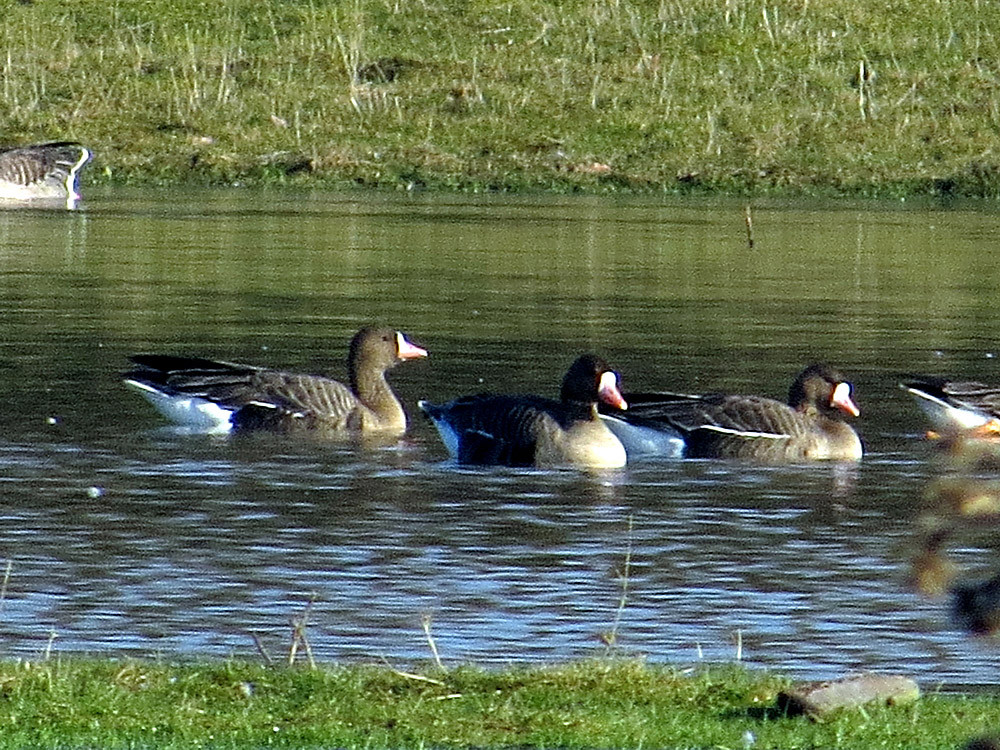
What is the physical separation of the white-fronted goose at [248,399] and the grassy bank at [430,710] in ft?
27.0

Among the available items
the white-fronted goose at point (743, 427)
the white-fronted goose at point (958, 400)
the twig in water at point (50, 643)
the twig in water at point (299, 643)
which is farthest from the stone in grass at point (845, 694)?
the white-fronted goose at point (958, 400)

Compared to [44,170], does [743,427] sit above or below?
below

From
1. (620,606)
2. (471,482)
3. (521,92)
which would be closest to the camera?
(620,606)

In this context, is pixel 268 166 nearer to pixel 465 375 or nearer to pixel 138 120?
pixel 138 120

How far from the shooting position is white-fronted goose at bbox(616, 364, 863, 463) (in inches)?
702

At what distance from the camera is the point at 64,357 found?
A: 877 inches

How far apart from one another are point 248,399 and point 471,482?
2409mm

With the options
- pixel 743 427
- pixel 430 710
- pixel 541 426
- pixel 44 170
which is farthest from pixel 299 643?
pixel 44 170

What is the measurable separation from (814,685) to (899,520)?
6042 millimetres

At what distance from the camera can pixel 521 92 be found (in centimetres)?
5141

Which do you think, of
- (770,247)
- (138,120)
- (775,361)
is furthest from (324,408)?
(138,120)

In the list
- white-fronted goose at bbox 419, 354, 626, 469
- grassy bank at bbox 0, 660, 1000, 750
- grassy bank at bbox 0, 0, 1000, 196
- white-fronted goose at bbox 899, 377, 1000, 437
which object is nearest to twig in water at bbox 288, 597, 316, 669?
grassy bank at bbox 0, 660, 1000, 750

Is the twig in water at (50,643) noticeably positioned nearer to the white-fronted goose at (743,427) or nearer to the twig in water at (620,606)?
the twig in water at (620,606)

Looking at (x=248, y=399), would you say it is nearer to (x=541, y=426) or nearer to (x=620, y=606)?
(x=541, y=426)
